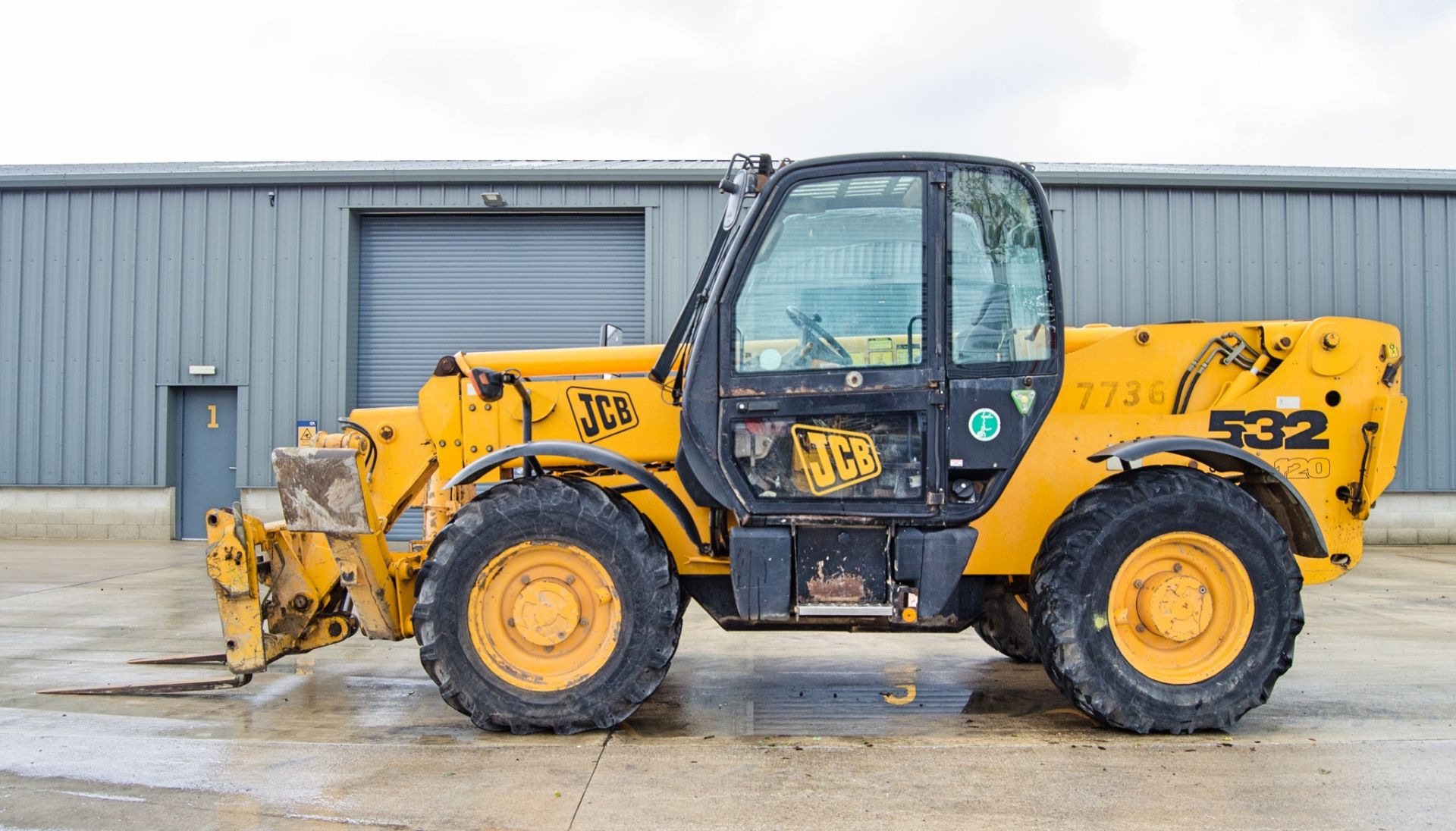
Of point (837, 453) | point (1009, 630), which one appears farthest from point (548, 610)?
point (1009, 630)

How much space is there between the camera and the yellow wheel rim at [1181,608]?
15.6 ft

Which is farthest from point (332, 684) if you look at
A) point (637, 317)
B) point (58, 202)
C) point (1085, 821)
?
point (58, 202)

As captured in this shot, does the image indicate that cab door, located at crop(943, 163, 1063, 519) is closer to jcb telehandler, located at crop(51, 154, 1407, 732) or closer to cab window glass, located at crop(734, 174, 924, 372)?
jcb telehandler, located at crop(51, 154, 1407, 732)

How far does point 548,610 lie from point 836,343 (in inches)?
72.1

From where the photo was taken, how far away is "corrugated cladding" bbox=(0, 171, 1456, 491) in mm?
Answer: 15227

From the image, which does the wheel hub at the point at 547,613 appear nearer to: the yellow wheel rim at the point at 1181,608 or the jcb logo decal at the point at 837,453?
the jcb logo decal at the point at 837,453

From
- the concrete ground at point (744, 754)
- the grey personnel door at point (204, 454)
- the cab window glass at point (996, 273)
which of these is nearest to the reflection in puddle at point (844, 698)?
the concrete ground at point (744, 754)

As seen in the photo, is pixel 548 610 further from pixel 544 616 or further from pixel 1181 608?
pixel 1181 608

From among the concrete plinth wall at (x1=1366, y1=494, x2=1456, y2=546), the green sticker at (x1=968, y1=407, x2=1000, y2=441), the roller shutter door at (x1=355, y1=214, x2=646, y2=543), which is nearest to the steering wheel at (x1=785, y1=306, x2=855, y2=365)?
the green sticker at (x1=968, y1=407, x2=1000, y2=441)

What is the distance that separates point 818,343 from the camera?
4777 millimetres

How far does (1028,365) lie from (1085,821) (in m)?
2.04

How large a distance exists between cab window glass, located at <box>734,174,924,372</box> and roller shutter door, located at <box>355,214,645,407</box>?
10884 millimetres

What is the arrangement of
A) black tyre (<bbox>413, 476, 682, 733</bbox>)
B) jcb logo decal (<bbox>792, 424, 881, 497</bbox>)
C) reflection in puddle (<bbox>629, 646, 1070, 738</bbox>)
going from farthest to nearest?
reflection in puddle (<bbox>629, 646, 1070, 738</bbox>) → jcb logo decal (<bbox>792, 424, 881, 497</bbox>) → black tyre (<bbox>413, 476, 682, 733</bbox>)

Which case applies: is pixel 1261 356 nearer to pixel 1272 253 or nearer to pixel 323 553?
pixel 323 553
